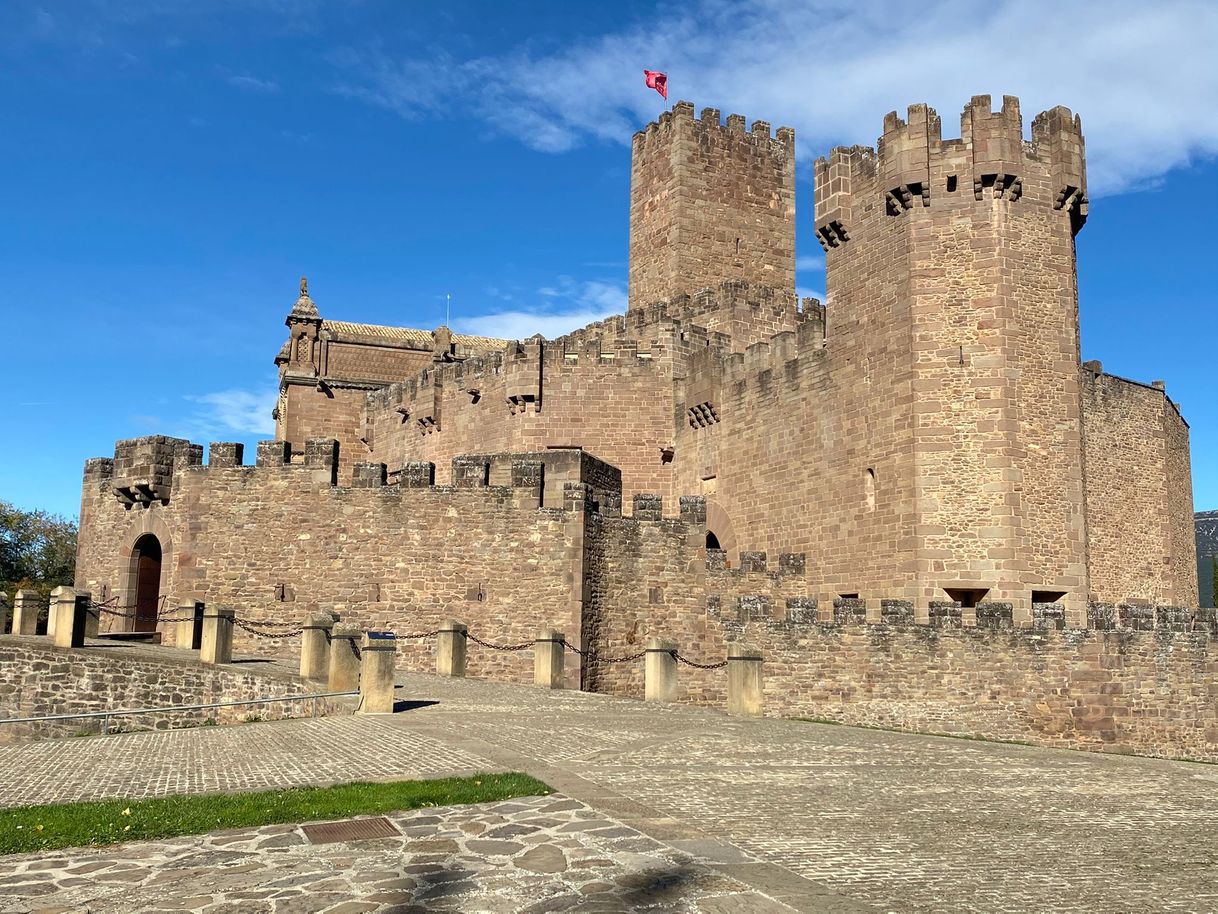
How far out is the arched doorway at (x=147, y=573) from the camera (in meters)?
22.8

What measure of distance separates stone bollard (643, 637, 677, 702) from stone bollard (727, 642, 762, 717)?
4.04 feet

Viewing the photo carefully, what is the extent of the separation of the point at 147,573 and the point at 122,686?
25.7 ft

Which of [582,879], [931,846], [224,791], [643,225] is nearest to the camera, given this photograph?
[582,879]

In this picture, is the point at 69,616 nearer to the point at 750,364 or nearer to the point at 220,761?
the point at 220,761

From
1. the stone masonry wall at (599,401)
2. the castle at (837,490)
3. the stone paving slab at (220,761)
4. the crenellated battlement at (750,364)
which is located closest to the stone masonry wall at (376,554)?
the castle at (837,490)

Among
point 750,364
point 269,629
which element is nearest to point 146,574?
point 269,629

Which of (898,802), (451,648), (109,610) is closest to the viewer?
(898,802)

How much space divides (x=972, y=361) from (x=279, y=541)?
521 inches

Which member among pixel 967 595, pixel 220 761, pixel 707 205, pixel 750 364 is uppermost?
pixel 707 205

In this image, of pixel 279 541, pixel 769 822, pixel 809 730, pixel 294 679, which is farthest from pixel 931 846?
pixel 279 541

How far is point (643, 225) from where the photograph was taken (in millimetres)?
32594

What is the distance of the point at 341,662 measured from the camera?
Answer: 14219 mm

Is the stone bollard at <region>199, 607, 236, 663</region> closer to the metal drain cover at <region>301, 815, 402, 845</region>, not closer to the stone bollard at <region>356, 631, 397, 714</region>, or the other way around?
the stone bollard at <region>356, 631, 397, 714</region>

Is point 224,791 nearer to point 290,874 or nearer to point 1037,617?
point 290,874
